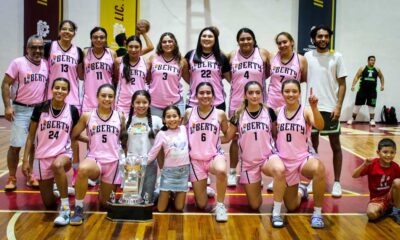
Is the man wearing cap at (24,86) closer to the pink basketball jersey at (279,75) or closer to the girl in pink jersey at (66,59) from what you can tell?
the girl in pink jersey at (66,59)

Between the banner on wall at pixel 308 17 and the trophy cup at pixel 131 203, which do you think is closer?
Result: the trophy cup at pixel 131 203

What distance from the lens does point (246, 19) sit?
1156cm

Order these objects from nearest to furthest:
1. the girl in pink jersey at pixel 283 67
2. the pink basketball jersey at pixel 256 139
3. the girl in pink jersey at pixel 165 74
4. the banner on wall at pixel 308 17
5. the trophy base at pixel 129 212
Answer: the trophy base at pixel 129 212
the pink basketball jersey at pixel 256 139
the girl in pink jersey at pixel 283 67
the girl in pink jersey at pixel 165 74
the banner on wall at pixel 308 17

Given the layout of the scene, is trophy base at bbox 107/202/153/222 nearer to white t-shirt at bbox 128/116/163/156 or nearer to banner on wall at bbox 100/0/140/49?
white t-shirt at bbox 128/116/163/156

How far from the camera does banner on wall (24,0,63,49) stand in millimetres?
10656

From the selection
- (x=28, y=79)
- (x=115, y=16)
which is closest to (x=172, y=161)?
(x=28, y=79)

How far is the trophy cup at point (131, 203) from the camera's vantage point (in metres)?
3.59

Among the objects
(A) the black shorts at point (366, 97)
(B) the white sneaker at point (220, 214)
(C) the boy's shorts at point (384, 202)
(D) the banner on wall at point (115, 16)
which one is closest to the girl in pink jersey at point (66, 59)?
(B) the white sneaker at point (220, 214)

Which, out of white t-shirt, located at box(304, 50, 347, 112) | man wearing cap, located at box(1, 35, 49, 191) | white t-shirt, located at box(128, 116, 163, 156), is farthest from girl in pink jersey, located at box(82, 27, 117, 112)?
white t-shirt, located at box(304, 50, 347, 112)

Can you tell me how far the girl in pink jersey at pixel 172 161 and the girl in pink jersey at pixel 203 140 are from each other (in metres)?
0.09

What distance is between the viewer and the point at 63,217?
3475mm

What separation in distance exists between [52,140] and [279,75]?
2.28 m

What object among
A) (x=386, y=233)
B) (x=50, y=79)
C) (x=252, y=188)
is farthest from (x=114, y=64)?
(x=386, y=233)

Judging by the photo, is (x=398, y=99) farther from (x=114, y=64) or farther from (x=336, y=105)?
(x=114, y=64)
